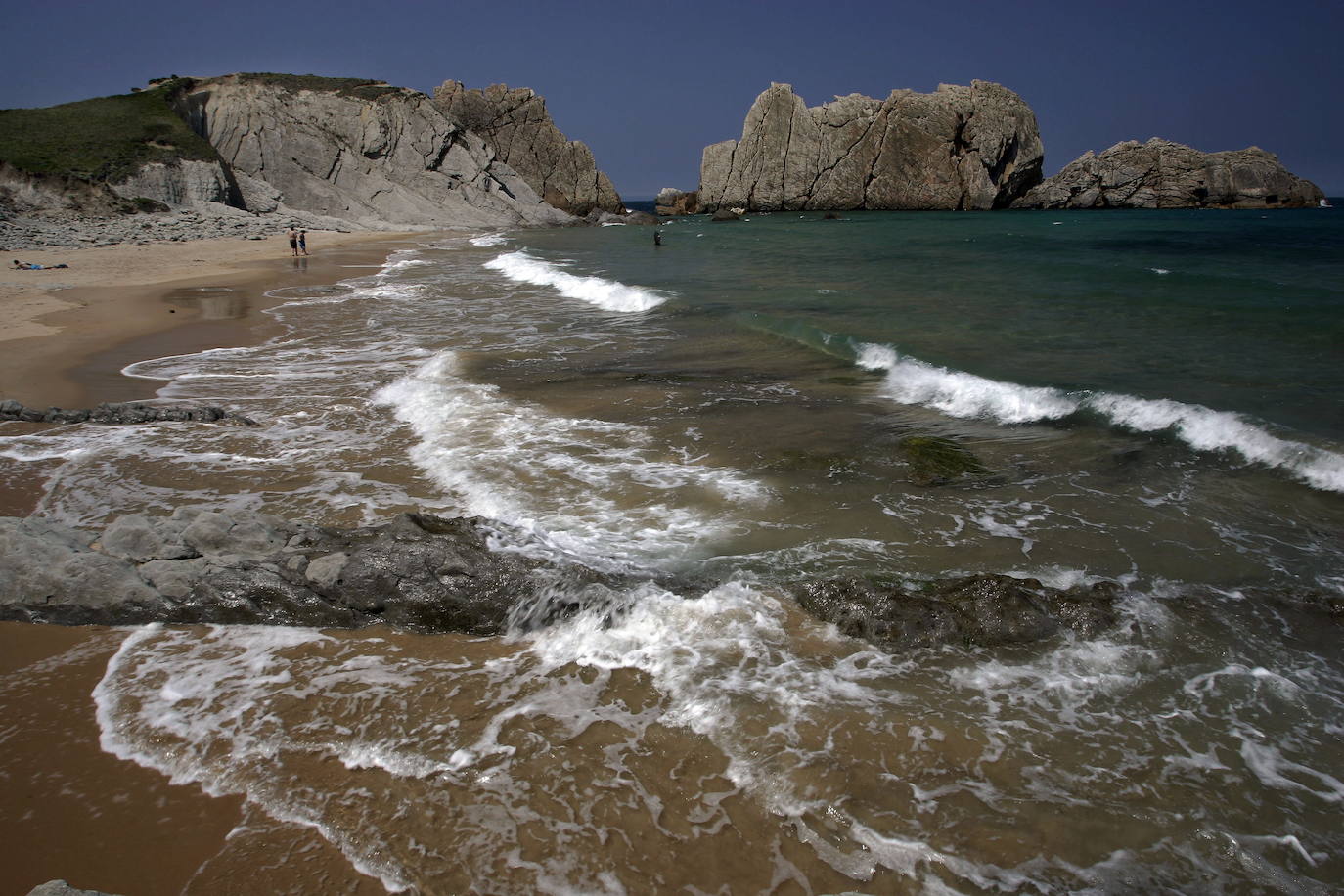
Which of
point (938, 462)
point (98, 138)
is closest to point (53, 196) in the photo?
point (98, 138)

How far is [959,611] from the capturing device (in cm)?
459

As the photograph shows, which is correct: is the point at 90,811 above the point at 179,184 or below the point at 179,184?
below

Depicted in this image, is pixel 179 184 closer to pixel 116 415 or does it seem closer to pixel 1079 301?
pixel 116 415

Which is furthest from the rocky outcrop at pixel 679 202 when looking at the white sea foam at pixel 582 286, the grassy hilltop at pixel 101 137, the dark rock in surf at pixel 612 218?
the white sea foam at pixel 582 286

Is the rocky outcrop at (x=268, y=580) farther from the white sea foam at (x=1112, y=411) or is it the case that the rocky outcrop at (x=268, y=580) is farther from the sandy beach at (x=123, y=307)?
the white sea foam at (x=1112, y=411)

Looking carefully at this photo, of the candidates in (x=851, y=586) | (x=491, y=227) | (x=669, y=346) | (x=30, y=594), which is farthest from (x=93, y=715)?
(x=491, y=227)

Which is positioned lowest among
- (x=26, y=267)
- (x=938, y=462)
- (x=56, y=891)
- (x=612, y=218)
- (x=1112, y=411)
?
(x=56, y=891)

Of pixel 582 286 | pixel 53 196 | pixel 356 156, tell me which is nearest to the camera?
pixel 582 286

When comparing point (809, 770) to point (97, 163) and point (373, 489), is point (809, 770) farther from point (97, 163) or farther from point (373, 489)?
point (97, 163)

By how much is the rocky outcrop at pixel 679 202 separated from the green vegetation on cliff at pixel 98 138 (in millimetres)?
46302

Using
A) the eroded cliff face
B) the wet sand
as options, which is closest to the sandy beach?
the wet sand

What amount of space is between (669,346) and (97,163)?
132ft

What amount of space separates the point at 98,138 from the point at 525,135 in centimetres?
3443

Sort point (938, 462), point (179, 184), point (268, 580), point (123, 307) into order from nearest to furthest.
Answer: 1. point (268, 580)
2. point (938, 462)
3. point (123, 307)
4. point (179, 184)
